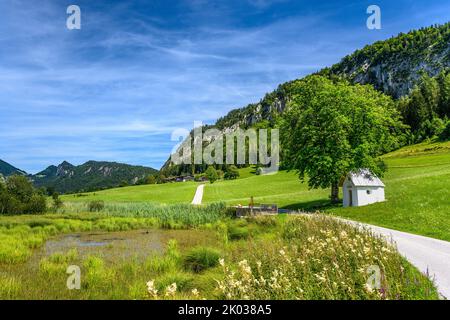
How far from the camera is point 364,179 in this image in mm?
33906

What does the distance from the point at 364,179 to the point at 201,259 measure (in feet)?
76.4

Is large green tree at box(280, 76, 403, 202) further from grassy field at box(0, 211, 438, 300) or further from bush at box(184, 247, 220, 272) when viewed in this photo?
bush at box(184, 247, 220, 272)

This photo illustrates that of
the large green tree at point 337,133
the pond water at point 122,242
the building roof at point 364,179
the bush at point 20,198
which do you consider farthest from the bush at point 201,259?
the bush at point 20,198

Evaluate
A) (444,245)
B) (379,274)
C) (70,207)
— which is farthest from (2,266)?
(70,207)

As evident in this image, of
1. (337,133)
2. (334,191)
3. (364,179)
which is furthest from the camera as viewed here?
(334,191)

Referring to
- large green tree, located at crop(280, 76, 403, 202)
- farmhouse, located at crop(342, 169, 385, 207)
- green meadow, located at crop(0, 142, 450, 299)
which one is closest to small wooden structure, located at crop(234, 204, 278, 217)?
green meadow, located at crop(0, 142, 450, 299)

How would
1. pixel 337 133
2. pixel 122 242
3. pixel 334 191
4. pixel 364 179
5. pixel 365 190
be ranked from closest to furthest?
1. pixel 122 242
2. pixel 365 190
3. pixel 364 179
4. pixel 337 133
5. pixel 334 191

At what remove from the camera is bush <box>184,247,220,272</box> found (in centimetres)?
1481

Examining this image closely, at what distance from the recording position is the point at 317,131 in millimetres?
36156

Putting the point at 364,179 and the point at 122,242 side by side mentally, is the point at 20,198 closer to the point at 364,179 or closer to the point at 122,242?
the point at 122,242

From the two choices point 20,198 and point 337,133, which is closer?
point 337,133

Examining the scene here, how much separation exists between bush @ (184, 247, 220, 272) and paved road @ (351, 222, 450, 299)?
6.51m

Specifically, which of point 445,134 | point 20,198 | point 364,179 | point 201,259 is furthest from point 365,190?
point 445,134
